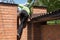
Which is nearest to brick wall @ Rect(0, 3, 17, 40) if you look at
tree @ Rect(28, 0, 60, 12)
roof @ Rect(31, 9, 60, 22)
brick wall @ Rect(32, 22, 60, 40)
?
roof @ Rect(31, 9, 60, 22)

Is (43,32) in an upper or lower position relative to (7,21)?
lower

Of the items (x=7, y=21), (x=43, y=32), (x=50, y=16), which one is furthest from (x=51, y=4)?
(x=50, y=16)

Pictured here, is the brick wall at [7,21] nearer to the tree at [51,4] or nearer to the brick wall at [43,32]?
the brick wall at [43,32]

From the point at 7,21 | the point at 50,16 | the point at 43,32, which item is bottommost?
the point at 43,32

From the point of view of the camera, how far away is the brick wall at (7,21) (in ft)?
29.2

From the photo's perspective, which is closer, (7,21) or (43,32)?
(7,21)

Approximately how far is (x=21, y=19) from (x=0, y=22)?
1726mm

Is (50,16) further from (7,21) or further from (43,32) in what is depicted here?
(43,32)

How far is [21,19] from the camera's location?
10422mm

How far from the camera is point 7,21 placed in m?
8.98

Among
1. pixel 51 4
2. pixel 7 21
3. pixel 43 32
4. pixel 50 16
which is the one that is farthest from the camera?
pixel 51 4

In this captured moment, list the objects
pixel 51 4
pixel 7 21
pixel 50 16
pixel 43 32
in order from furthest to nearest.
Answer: pixel 51 4 → pixel 43 32 → pixel 7 21 → pixel 50 16

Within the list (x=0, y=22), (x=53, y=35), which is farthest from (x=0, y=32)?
(x=53, y=35)

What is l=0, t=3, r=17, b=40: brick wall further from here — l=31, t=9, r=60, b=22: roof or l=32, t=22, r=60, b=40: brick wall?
l=32, t=22, r=60, b=40: brick wall
